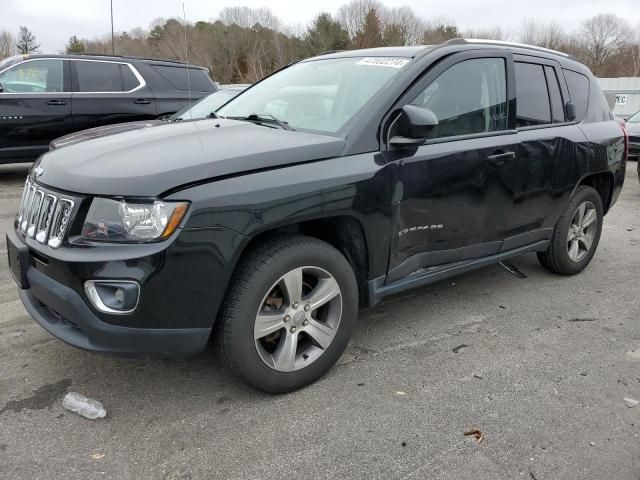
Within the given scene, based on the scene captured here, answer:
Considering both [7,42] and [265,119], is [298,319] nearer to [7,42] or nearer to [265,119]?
[265,119]

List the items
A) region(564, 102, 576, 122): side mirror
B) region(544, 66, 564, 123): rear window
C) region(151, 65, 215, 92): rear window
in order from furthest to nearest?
region(151, 65, 215, 92): rear window → region(564, 102, 576, 122): side mirror → region(544, 66, 564, 123): rear window

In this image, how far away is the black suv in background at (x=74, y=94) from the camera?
7707mm

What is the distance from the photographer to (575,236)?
15.1ft

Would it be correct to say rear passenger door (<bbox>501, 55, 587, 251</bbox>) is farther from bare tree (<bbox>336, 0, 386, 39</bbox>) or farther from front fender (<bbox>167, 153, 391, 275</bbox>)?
bare tree (<bbox>336, 0, 386, 39</bbox>)

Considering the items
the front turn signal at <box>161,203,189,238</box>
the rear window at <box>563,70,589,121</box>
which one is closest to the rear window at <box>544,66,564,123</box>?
the rear window at <box>563,70,589,121</box>

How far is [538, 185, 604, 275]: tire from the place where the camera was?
14.4 ft

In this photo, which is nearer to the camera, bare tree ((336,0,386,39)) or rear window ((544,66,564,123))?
rear window ((544,66,564,123))

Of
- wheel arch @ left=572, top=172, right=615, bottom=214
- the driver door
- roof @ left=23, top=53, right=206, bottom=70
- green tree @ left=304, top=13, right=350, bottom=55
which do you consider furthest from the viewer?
green tree @ left=304, top=13, right=350, bottom=55

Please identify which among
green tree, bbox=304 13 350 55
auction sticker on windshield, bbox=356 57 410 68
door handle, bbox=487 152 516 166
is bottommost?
door handle, bbox=487 152 516 166

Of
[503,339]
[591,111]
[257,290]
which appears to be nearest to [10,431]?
[257,290]

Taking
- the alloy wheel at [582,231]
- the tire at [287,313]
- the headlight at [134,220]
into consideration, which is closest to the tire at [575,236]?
the alloy wheel at [582,231]

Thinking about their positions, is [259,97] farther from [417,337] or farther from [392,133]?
[417,337]

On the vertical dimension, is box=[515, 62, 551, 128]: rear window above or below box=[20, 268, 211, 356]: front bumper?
above

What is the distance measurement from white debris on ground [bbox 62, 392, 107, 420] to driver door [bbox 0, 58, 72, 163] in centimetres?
627
